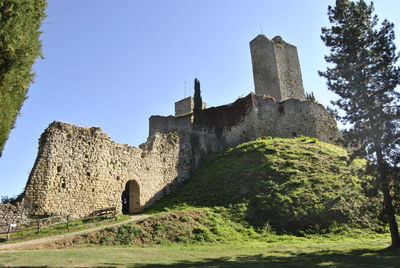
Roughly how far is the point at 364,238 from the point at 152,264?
36.4 feet

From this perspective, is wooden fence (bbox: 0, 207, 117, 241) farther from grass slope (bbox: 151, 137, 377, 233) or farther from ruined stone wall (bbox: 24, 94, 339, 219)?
grass slope (bbox: 151, 137, 377, 233)

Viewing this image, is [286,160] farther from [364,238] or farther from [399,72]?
[399,72]

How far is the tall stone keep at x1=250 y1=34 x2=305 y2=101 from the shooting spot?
41375mm

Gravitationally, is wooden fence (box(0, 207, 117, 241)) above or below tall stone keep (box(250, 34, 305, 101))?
below

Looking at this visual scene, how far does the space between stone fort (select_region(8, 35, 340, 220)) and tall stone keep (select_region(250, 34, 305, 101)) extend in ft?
0.40

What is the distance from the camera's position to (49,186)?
664 inches

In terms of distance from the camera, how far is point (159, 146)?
975 inches

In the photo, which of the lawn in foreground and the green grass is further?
the green grass

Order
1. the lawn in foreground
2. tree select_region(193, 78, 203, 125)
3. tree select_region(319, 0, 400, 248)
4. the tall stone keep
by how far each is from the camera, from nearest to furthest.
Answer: the lawn in foreground < tree select_region(319, 0, 400, 248) < tree select_region(193, 78, 203, 125) < the tall stone keep

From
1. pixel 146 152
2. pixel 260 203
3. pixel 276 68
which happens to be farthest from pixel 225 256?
pixel 276 68

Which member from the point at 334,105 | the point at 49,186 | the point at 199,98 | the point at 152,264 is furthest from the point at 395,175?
the point at 199,98

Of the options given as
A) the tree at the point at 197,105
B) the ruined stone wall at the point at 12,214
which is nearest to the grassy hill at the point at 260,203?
the ruined stone wall at the point at 12,214

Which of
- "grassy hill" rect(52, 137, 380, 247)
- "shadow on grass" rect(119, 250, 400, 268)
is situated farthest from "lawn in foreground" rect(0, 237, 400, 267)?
"grassy hill" rect(52, 137, 380, 247)

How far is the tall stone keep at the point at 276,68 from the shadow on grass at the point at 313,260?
1174 inches
